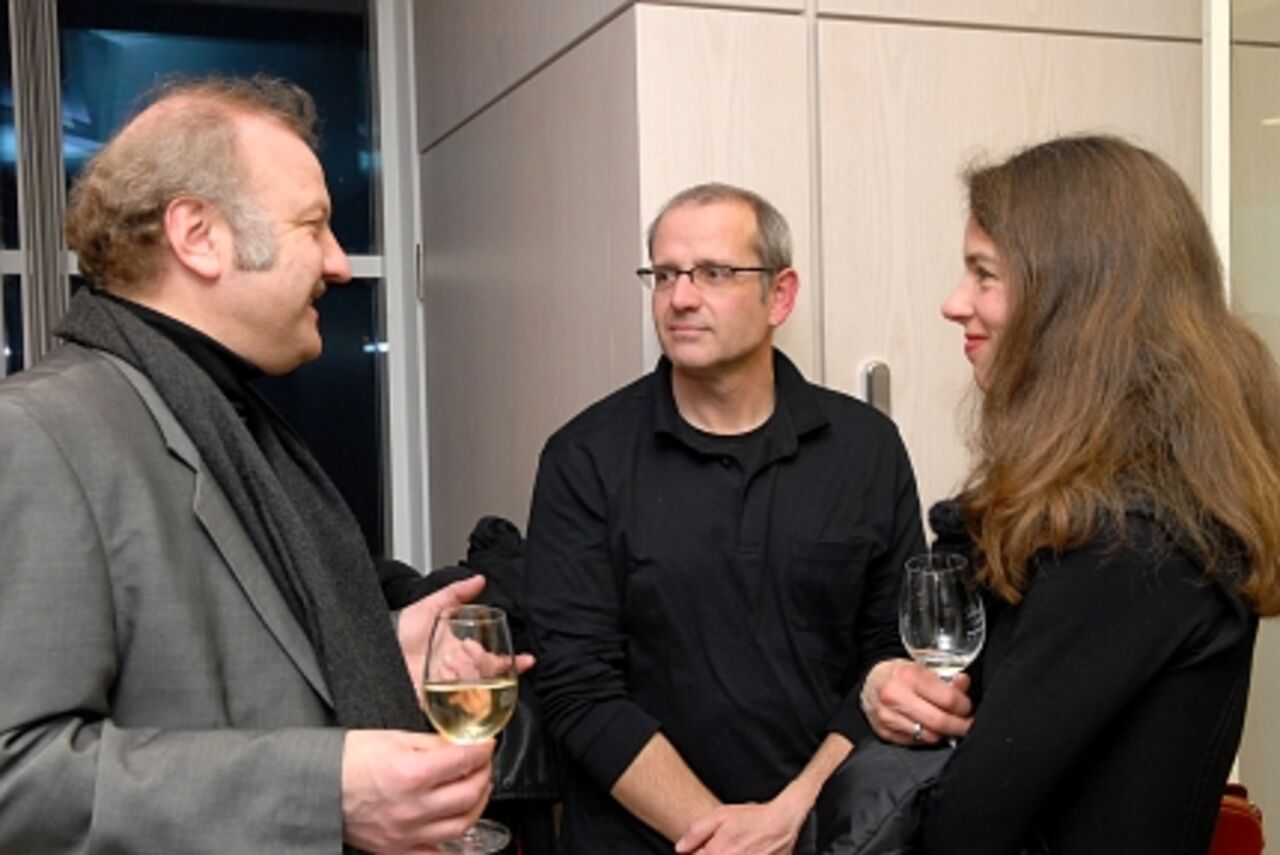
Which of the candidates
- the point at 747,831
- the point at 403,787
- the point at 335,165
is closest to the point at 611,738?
the point at 747,831

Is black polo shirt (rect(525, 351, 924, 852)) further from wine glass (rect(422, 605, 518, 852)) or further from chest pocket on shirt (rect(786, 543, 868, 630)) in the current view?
wine glass (rect(422, 605, 518, 852))

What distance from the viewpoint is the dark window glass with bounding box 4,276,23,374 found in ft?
11.2

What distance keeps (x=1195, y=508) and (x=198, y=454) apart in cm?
97

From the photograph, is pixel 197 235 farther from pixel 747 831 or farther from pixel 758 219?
A: pixel 747 831

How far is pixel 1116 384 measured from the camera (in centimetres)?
129

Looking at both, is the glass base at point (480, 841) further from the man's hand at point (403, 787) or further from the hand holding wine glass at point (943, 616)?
the hand holding wine glass at point (943, 616)

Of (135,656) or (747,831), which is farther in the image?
(747,831)

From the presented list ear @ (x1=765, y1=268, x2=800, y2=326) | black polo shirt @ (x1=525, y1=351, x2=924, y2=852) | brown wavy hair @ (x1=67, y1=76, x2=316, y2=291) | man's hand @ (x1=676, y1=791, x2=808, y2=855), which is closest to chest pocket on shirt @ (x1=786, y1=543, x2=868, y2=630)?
black polo shirt @ (x1=525, y1=351, x2=924, y2=852)

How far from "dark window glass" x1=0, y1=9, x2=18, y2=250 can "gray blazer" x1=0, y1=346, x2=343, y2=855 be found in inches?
96.0

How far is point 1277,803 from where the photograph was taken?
2.56 metres

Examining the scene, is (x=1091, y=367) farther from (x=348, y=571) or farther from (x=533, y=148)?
(x=533, y=148)

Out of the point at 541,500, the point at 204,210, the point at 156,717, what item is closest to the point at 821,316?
the point at 541,500

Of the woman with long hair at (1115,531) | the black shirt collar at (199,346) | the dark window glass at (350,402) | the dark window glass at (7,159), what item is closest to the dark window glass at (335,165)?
the dark window glass at (350,402)

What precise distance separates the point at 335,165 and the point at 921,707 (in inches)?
116
